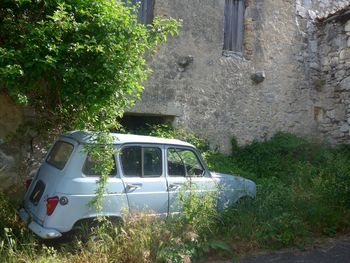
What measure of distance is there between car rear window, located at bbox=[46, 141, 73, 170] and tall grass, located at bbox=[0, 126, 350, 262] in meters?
0.87

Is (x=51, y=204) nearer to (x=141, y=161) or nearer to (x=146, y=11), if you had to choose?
(x=141, y=161)

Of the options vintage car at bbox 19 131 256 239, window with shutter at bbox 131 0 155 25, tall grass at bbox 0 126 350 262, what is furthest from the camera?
window with shutter at bbox 131 0 155 25

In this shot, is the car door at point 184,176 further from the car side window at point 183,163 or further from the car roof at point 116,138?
the car roof at point 116,138

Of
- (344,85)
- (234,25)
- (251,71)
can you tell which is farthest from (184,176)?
(344,85)

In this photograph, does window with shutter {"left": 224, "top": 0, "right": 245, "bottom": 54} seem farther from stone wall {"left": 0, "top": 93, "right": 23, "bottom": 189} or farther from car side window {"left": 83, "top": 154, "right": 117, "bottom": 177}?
car side window {"left": 83, "top": 154, "right": 117, "bottom": 177}

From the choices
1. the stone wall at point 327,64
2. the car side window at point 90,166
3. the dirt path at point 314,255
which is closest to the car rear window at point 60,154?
the car side window at point 90,166

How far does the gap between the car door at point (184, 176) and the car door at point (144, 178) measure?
0.36 ft

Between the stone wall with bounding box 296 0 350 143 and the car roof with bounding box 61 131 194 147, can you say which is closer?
the car roof with bounding box 61 131 194 147

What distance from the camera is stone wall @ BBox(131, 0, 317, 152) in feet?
27.4

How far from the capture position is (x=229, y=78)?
918 cm

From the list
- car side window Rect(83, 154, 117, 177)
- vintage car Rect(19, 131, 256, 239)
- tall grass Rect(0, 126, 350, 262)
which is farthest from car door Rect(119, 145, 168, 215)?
car side window Rect(83, 154, 117, 177)

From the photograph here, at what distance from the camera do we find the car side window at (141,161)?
502 cm

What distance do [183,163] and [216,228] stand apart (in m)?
0.99

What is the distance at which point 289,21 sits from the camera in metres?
10.1
